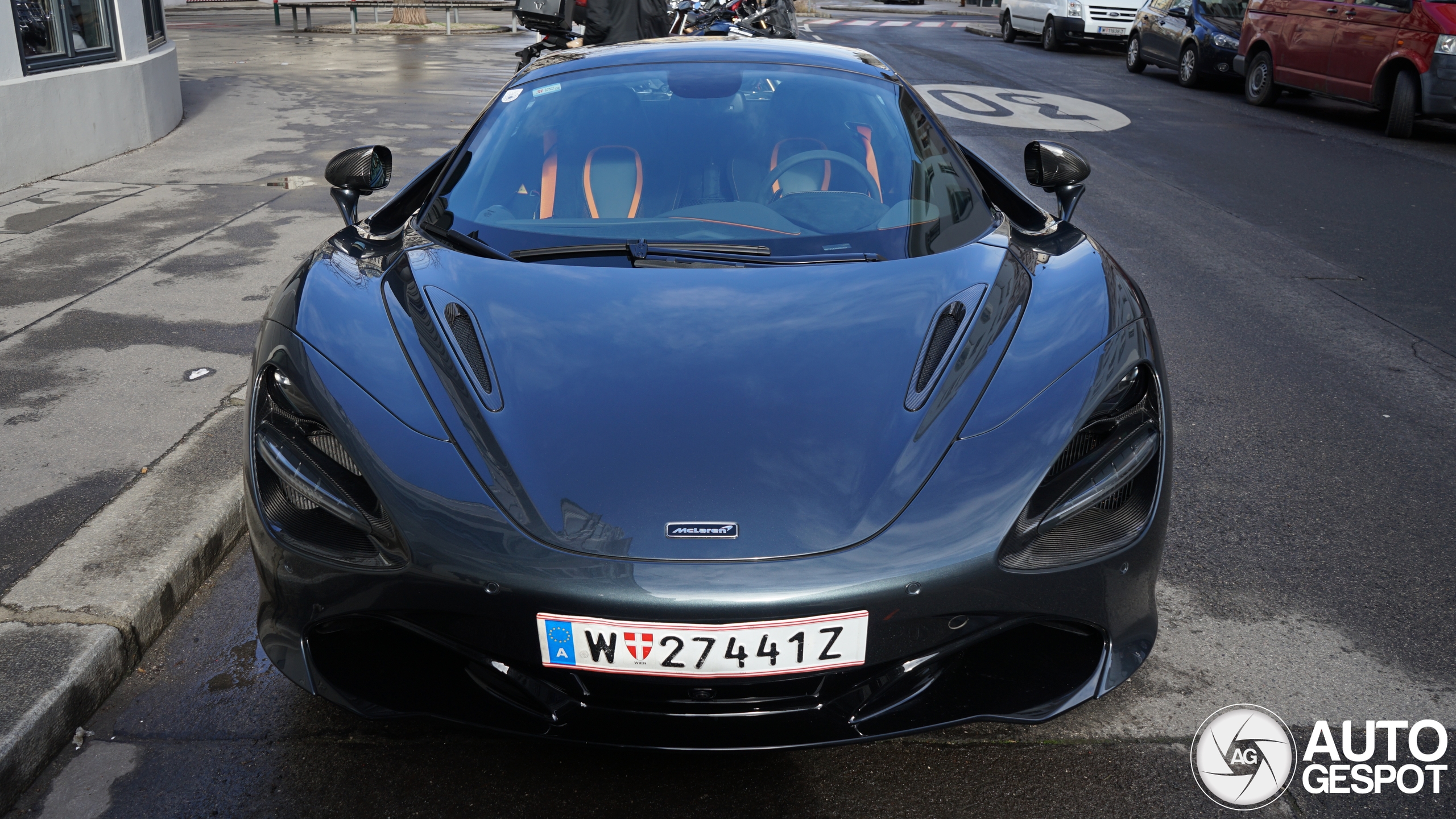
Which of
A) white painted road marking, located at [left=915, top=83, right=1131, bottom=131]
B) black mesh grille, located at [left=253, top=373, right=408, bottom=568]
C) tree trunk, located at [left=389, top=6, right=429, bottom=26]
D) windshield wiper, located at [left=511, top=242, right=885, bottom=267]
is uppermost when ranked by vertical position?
windshield wiper, located at [left=511, top=242, right=885, bottom=267]

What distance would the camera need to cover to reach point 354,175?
3.42 m

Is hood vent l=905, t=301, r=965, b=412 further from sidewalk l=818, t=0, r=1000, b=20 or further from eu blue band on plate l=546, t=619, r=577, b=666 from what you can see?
sidewalk l=818, t=0, r=1000, b=20

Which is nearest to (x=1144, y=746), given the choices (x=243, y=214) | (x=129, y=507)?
(x=129, y=507)

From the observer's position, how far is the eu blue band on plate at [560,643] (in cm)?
187

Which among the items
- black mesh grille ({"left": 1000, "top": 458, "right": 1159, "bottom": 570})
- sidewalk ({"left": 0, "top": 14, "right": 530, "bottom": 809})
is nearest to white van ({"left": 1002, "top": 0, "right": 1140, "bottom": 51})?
sidewalk ({"left": 0, "top": 14, "right": 530, "bottom": 809})

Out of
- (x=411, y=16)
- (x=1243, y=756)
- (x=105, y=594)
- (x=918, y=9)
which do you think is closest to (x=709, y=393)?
(x=1243, y=756)

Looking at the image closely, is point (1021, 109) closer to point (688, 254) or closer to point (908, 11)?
point (688, 254)

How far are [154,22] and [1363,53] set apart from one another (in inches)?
501

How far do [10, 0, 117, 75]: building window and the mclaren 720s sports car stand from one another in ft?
23.3

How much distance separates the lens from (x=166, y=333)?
4.92 m

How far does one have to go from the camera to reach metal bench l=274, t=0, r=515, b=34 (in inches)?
975

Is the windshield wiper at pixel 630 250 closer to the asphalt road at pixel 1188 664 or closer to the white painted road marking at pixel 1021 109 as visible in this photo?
the asphalt road at pixel 1188 664

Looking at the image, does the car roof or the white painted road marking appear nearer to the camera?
the car roof

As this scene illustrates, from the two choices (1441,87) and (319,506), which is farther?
(1441,87)
